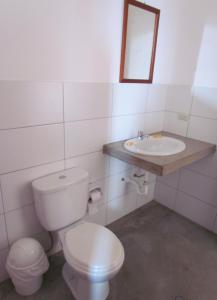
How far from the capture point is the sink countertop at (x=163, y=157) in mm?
1376

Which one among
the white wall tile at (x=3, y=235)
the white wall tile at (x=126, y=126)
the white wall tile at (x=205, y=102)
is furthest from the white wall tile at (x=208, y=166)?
the white wall tile at (x=3, y=235)

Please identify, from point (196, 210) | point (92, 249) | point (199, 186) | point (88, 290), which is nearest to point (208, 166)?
point (199, 186)

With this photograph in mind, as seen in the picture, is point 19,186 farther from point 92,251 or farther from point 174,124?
point 174,124

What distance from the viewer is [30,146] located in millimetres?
1284

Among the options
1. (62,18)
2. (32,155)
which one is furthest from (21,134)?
(62,18)

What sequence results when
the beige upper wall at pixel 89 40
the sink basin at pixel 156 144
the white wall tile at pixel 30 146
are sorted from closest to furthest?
the beige upper wall at pixel 89 40 < the white wall tile at pixel 30 146 < the sink basin at pixel 156 144

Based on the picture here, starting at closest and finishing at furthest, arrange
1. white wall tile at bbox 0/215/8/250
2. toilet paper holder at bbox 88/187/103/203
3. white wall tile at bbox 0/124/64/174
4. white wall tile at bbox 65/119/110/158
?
white wall tile at bbox 0/124/64/174 → white wall tile at bbox 0/215/8/250 → white wall tile at bbox 65/119/110/158 → toilet paper holder at bbox 88/187/103/203

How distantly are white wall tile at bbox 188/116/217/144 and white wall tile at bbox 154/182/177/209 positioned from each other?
2.07ft

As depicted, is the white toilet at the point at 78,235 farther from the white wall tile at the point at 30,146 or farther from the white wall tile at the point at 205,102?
the white wall tile at the point at 205,102

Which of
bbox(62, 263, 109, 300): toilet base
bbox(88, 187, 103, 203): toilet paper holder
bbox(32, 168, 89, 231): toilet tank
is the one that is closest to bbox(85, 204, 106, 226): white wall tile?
bbox(88, 187, 103, 203): toilet paper holder

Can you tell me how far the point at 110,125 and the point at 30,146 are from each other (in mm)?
644

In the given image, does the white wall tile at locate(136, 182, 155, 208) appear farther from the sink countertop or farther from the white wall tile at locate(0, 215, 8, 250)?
the white wall tile at locate(0, 215, 8, 250)

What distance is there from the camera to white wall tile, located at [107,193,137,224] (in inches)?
77.8

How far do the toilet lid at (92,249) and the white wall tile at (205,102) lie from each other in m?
1.27
